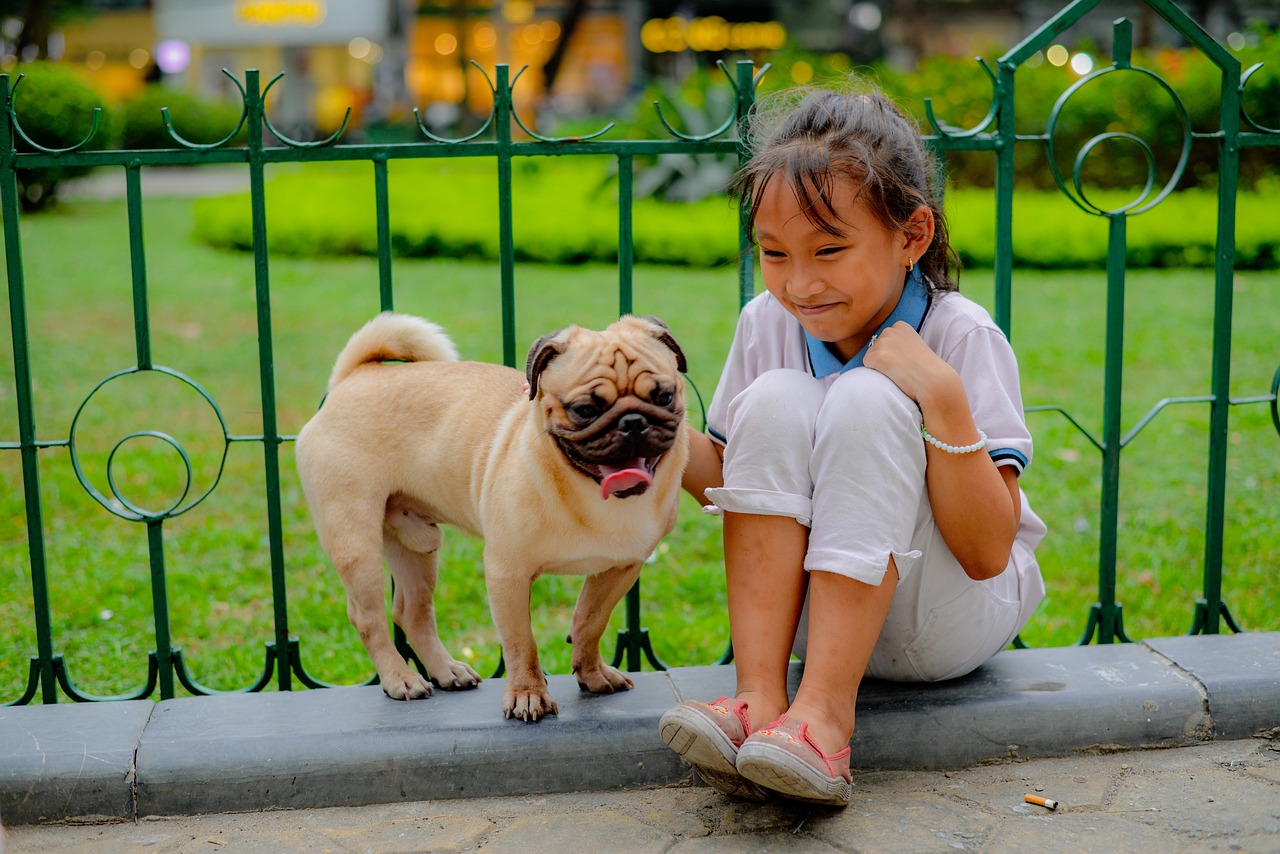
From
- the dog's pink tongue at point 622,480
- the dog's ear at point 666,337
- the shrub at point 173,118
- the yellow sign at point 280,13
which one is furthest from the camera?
the yellow sign at point 280,13

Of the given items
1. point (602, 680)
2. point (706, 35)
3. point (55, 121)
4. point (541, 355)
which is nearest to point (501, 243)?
point (541, 355)

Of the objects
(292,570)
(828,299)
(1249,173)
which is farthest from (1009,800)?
(1249,173)

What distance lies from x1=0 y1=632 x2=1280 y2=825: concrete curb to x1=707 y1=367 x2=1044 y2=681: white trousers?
0.59ft

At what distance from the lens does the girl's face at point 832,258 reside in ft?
7.79

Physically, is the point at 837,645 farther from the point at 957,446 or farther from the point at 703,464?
the point at 703,464

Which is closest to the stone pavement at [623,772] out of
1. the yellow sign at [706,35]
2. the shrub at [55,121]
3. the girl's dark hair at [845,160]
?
the girl's dark hair at [845,160]

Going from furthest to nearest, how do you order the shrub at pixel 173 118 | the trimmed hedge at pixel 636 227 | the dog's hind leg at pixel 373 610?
the shrub at pixel 173 118
the trimmed hedge at pixel 636 227
the dog's hind leg at pixel 373 610

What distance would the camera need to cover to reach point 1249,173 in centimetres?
1216

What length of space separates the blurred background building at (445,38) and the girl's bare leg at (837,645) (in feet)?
105

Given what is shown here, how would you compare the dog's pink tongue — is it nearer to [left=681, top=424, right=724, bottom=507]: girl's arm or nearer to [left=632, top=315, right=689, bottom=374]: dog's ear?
[left=632, top=315, right=689, bottom=374]: dog's ear

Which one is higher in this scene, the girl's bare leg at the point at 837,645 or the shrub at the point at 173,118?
the shrub at the point at 173,118

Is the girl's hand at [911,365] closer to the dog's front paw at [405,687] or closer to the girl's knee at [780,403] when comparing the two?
the girl's knee at [780,403]

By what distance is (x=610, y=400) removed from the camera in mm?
2299

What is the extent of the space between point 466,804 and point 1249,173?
1214 cm
